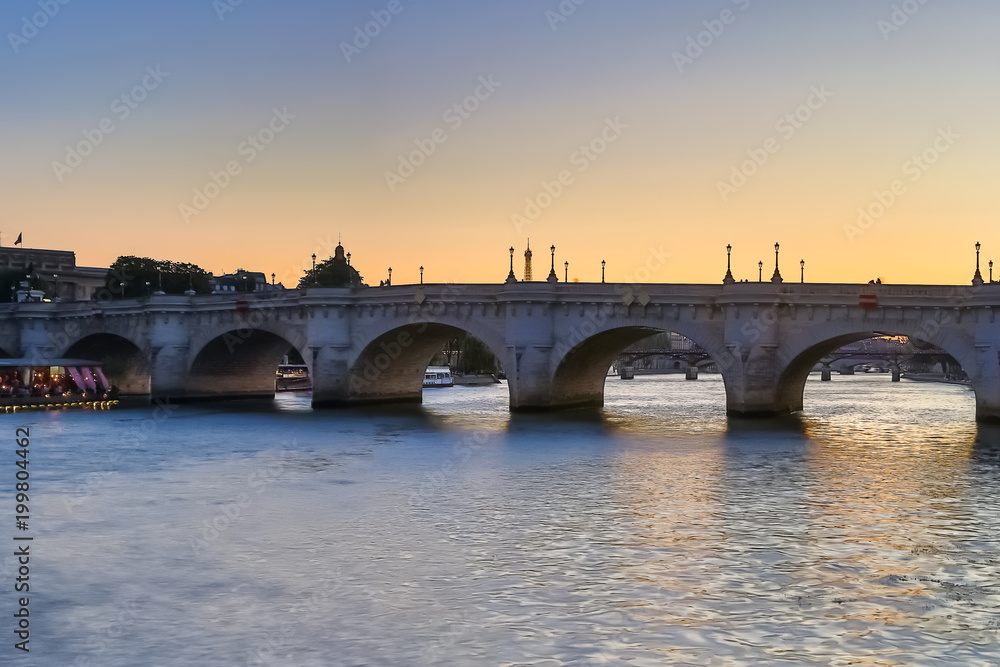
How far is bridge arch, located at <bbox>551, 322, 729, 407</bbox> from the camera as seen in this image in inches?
2292

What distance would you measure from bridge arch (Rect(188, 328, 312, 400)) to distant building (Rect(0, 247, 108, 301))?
9606 centimetres

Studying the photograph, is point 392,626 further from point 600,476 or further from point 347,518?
point 600,476

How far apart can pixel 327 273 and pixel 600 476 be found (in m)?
100

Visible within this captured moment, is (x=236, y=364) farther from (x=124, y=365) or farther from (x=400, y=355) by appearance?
(x=400, y=355)

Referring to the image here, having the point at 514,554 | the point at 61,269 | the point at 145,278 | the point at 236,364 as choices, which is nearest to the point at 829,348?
the point at 514,554

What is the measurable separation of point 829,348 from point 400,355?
1137 inches

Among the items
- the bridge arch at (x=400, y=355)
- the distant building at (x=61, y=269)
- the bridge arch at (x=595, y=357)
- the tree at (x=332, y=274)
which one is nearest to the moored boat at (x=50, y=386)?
the bridge arch at (x=400, y=355)

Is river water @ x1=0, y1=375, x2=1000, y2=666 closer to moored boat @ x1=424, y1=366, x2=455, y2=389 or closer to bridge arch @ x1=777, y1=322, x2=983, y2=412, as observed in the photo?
bridge arch @ x1=777, y1=322, x2=983, y2=412

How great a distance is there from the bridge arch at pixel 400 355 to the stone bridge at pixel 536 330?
0.43ft

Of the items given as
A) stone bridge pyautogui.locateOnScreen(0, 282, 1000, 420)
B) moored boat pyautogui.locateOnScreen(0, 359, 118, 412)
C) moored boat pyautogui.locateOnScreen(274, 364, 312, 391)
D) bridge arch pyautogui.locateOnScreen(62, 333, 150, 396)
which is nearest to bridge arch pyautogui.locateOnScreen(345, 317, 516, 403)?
stone bridge pyautogui.locateOnScreen(0, 282, 1000, 420)

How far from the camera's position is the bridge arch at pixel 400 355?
216 feet

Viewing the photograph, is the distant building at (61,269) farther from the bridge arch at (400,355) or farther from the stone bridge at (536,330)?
the bridge arch at (400,355)

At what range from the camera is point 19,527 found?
27.1 metres

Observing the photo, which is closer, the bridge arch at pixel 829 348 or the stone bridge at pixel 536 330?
the bridge arch at pixel 829 348
